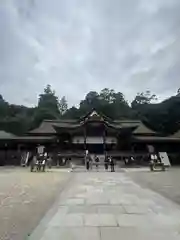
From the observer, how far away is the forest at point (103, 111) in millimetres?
65500

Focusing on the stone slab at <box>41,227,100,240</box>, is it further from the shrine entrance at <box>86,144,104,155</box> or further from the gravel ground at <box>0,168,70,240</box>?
the shrine entrance at <box>86,144,104,155</box>

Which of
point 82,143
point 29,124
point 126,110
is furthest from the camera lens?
point 126,110

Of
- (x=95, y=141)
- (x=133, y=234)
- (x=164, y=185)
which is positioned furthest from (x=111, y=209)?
(x=95, y=141)

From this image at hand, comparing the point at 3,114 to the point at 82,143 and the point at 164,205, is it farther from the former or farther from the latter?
the point at 164,205

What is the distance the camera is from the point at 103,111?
77.8m

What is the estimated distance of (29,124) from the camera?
69188 mm

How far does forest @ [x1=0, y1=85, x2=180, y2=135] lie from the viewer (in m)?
65.5

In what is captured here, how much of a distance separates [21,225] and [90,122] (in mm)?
35837

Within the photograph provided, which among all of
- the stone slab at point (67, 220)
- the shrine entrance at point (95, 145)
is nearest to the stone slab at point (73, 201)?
the stone slab at point (67, 220)

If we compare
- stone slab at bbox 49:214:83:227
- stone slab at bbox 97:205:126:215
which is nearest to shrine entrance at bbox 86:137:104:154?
stone slab at bbox 97:205:126:215

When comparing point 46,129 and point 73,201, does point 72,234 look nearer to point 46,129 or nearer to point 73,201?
point 73,201

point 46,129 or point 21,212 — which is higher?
point 46,129

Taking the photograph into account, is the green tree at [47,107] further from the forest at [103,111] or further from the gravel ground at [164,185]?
the gravel ground at [164,185]

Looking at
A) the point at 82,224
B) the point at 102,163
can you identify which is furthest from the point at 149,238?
the point at 102,163
